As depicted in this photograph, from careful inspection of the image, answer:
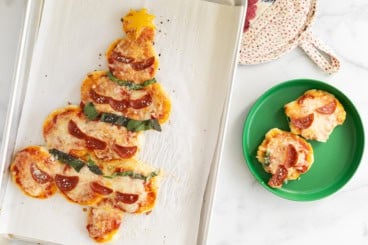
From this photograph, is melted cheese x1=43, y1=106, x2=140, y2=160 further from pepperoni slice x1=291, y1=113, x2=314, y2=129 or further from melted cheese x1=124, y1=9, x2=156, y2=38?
pepperoni slice x1=291, y1=113, x2=314, y2=129

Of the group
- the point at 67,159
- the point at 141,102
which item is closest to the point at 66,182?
the point at 67,159

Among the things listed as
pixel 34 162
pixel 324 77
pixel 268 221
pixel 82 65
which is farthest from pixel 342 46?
pixel 34 162

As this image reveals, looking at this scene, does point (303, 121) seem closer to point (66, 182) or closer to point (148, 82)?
point (148, 82)

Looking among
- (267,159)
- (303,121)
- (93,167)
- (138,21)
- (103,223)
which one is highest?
(138,21)

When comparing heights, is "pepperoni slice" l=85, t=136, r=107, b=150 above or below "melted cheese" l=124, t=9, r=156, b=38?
below

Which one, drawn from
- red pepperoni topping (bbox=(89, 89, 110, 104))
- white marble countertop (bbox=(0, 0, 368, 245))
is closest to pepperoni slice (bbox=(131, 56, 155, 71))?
red pepperoni topping (bbox=(89, 89, 110, 104))

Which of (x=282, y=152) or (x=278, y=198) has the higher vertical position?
(x=282, y=152)

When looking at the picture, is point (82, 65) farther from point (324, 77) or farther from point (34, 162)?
point (324, 77)
